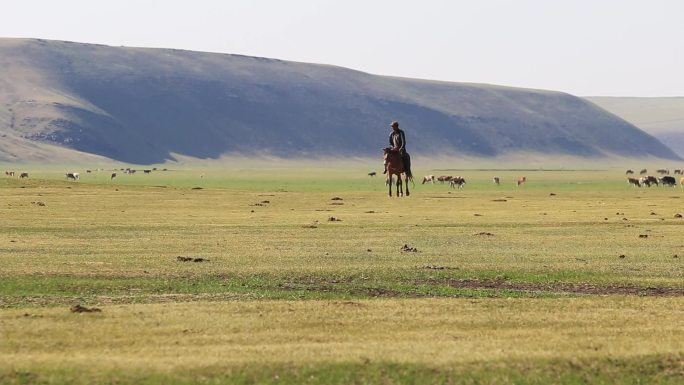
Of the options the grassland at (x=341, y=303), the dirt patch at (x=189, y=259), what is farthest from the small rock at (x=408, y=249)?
the dirt patch at (x=189, y=259)

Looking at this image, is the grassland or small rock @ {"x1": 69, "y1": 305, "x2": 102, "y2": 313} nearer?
the grassland

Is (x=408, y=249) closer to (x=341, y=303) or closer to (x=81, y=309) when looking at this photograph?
(x=341, y=303)

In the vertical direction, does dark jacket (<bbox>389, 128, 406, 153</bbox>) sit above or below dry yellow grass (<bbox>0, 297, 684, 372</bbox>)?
above

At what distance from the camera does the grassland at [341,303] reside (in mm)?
15180

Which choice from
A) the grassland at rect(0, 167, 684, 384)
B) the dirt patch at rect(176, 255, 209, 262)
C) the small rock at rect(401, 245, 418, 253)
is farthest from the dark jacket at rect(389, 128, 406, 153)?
the dirt patch at rect(176, 255, 209, 262)

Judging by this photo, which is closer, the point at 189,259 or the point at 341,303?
the point at 341,303

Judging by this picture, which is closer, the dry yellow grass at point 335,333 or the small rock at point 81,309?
the dry yellow grass at point 335,333

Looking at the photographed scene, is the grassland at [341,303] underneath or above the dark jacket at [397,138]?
underneath

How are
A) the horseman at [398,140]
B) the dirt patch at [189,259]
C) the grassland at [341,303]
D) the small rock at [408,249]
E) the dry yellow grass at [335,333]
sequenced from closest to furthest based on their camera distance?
the grassland at [341,303], the dry yellow grass at [335,333], the dirt patch at [189,259], the small rock at [408,249], the horseman at [398,140]

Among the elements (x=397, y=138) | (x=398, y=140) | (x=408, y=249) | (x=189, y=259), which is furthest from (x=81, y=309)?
(x=398, y=140)

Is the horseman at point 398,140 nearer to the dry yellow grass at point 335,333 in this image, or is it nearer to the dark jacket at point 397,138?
the dark jacket at point 397,138

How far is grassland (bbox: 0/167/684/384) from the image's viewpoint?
15.2 meters

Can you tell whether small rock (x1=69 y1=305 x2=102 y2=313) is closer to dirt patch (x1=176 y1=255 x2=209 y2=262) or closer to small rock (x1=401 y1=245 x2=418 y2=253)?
dirt patch (x1=176 y1=255 x2=209 y2=262)

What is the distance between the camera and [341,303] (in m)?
20.0
